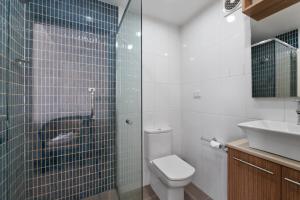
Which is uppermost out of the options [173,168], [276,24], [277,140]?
[276,24]

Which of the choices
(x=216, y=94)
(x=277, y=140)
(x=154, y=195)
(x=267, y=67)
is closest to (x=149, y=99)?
(x=216, y=94)

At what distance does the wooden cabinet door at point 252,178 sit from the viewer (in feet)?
2.95

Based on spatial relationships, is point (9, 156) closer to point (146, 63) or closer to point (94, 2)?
point (146, 63)

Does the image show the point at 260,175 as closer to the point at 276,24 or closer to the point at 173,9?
the point at 276,24

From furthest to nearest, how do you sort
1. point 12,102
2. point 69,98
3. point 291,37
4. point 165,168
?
point 69,98 < point 165,168 < point 12,102 < point 291,37

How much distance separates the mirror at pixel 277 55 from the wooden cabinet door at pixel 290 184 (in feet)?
→ 2.04

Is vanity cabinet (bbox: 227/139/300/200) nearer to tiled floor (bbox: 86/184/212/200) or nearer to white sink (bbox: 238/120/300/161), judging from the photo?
white sink (bbox: 238/120/300/161)

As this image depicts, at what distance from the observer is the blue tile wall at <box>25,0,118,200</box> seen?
1.57 meters

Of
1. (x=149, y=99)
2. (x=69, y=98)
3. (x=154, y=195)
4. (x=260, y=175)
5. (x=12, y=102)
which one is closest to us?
(x=260, y=175)

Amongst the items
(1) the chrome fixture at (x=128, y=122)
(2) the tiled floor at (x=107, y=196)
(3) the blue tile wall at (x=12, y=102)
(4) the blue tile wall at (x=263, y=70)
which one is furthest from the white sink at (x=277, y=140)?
(3) the blue tile wall at (x=12, y=102)

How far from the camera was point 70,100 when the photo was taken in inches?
67.8

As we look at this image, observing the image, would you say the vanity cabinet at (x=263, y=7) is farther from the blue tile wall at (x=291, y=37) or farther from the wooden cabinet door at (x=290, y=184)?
the wooden cabinet door at (x=290, y=184)

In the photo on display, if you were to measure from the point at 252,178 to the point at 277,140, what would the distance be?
0.32m

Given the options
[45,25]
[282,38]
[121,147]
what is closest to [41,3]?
[45,25]
